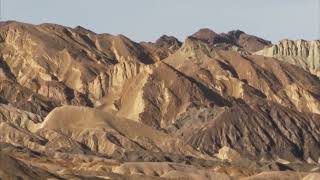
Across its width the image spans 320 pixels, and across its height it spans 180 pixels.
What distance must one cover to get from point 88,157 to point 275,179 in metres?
48.2

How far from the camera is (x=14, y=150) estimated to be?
190 metres

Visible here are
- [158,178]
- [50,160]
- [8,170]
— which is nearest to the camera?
[8,170]

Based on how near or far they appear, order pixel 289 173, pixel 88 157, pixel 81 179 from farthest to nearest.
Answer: pixel 88 157 < pixel 289 173 < pixel 81 179

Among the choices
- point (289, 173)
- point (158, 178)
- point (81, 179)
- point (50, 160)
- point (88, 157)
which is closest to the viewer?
point (81, 179)

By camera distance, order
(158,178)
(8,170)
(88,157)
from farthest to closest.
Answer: (88,157) < (158,178) < (8,170)

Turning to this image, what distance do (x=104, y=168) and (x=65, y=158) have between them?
Answer: 76.1 ft

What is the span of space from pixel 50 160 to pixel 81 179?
51974 millimetres

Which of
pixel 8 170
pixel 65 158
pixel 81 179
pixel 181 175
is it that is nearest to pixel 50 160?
pixel 65 158

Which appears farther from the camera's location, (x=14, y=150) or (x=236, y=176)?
(x=14, y=150)

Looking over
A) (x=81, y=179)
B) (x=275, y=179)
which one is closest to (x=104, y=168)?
(x=275, y=179)

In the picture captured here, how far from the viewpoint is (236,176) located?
164 m

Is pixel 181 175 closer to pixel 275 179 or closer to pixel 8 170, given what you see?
pixel 275 179

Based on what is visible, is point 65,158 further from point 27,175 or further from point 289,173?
point 27,175

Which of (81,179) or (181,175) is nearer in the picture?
(81,179)
